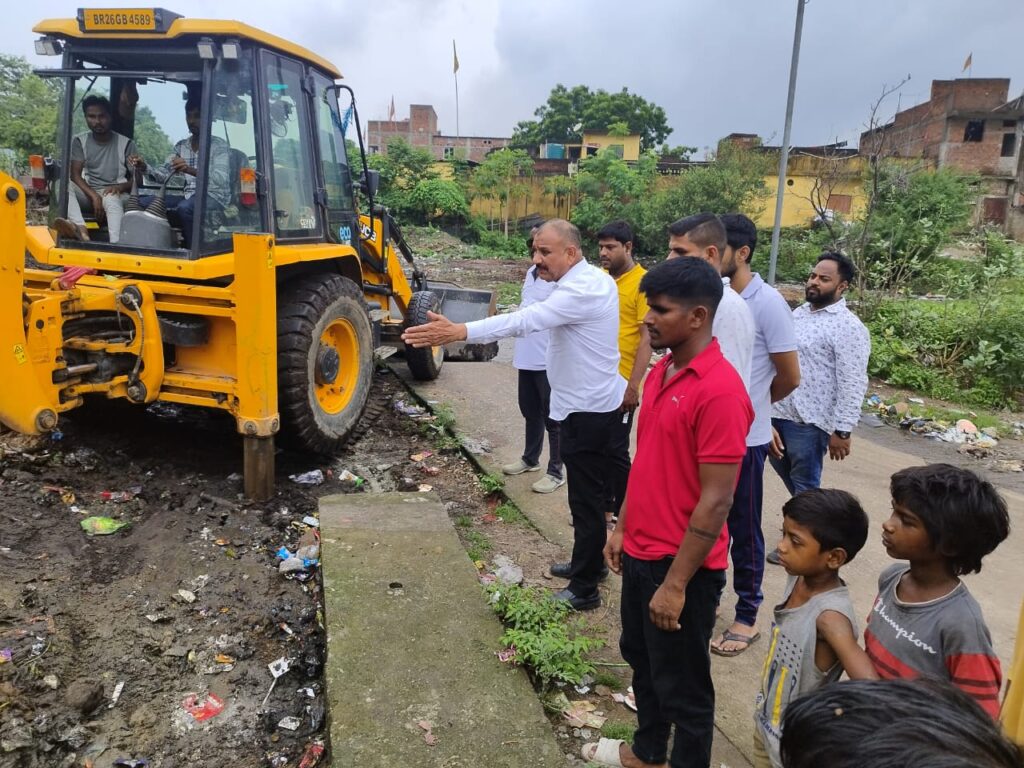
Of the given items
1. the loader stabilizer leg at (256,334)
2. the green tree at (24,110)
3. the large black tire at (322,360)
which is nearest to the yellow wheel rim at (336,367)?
the large black tire at (322,360)

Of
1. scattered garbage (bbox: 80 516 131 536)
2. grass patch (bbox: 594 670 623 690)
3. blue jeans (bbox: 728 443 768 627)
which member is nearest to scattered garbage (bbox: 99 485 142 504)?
scattered garbage (bbox: 80 516 131 536)

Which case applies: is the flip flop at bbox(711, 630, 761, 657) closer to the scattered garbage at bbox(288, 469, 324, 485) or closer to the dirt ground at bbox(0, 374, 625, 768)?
the dirt ground at bbox(0, 374, 625, 768)

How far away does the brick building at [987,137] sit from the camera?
24.9 metres

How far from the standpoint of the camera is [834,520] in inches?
74.2

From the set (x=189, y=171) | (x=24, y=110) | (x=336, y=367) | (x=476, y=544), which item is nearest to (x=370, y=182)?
(x=189, y=171)

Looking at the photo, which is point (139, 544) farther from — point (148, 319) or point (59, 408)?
point (148, 319)

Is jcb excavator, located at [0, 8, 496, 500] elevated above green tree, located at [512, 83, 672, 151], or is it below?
below

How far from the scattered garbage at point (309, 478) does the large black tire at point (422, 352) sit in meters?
2.15

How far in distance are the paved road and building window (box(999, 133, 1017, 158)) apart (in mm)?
24970

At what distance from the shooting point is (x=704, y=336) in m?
2.01

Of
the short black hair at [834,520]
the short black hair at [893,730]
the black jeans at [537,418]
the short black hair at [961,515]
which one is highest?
the short black hair at [893,730]

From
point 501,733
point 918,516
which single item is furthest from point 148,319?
point 918,516

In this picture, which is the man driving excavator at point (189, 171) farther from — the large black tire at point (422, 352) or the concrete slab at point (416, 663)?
the large black tire at point (422, 352)

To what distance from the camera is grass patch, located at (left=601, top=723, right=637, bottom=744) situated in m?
2.50
